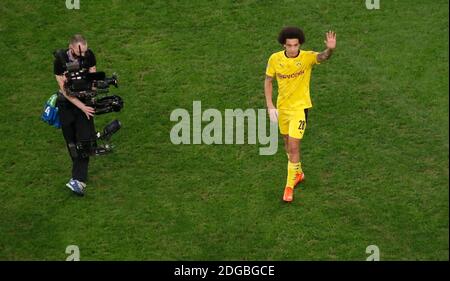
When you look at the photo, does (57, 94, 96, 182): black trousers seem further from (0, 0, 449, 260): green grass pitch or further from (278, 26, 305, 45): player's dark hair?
(278, 26, 305, 45): player's dark hair

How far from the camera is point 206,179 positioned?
12.3 m

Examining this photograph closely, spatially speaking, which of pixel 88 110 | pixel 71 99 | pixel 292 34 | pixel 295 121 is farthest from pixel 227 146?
pixel 71 99

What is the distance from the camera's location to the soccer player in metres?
11.3

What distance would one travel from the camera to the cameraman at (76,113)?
1153 centimetres

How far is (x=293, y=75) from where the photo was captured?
11.4m

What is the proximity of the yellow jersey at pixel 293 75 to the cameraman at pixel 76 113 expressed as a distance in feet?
8.42

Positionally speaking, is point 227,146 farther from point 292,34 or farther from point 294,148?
point 292,34

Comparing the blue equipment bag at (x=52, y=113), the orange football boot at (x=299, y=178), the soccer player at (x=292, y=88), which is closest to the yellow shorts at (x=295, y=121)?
the soccer player at (x=292, y=88)

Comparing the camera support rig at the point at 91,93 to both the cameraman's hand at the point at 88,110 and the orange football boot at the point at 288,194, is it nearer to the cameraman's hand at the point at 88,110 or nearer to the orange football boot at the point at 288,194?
the cameraman's hand at the point at 88,110

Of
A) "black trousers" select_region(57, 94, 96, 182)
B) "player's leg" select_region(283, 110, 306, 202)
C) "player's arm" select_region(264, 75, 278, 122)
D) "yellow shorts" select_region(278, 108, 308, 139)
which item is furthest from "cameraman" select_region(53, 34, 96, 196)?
"player's leg" select_region(283, 110, 306, 202)

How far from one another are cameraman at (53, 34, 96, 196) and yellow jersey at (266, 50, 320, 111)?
2.57 metres

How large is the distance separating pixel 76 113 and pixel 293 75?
310 centimetres

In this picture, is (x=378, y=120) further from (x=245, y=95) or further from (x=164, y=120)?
(x=164, y=120)
